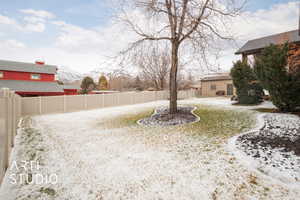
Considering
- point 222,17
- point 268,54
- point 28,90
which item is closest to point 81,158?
point 222,17

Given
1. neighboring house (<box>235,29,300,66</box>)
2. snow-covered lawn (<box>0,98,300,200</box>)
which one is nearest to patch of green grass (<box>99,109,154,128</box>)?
snow-covered lawn (<box>0,98,300,200</box>)

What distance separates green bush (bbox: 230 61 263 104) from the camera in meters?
9.61

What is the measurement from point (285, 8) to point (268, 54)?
2.79m

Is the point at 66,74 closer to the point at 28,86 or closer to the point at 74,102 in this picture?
the point at 28,86

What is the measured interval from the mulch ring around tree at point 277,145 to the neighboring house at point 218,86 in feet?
54.5

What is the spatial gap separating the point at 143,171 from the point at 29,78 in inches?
803

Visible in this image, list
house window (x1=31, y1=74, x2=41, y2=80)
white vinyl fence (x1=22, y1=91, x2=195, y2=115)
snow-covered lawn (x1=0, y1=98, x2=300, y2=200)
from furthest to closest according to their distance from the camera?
1. house window (x1=31, y1=74, x2=41, y2=80)
2. white vinyl fence (x1=22, y1=91, x2=195, y2=115)
3. snow-covered lawn (x1=0, y1=98, x2=300, y2=200)

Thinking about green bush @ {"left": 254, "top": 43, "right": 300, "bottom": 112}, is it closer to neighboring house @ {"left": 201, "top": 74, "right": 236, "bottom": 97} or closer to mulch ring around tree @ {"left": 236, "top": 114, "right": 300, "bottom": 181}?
mulch ring around tree @ {"left": 236, "top": 114, "right": 300, "bottom": 181}

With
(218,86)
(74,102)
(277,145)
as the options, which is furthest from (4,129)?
(218,86)

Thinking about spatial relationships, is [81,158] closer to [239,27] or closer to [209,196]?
[209,196]

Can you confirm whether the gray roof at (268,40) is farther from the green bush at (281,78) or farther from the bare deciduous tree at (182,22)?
the bare deciduous tree at (182,22)

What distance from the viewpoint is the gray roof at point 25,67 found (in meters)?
15.7

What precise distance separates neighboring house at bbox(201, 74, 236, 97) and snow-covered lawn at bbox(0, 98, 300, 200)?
1846 centimetres

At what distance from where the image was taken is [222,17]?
21.4 feet
